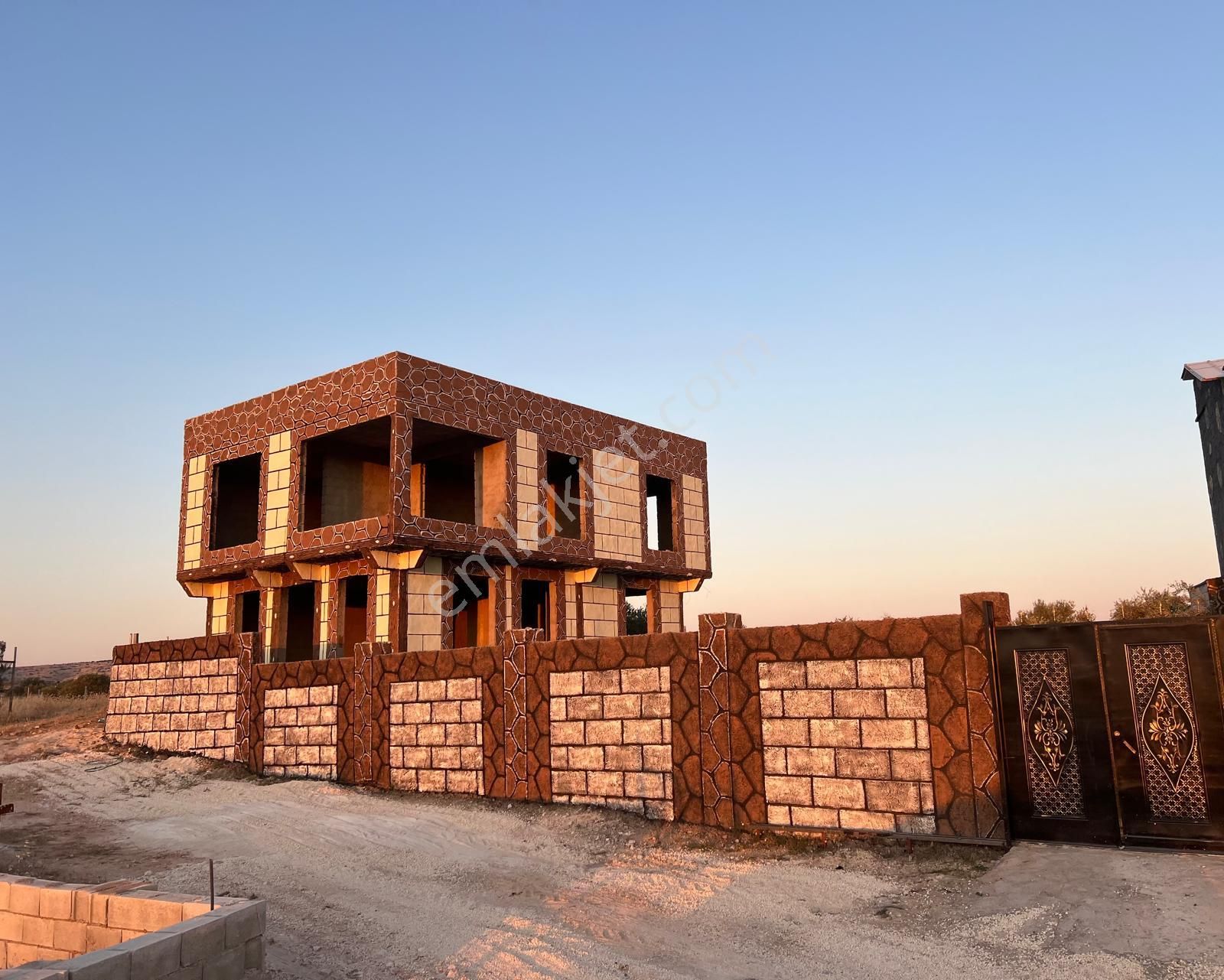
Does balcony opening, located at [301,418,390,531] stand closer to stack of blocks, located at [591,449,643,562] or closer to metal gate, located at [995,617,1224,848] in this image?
stack of blocks, located at [591,449,643,562]

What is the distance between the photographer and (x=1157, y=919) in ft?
21.0

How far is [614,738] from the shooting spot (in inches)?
442

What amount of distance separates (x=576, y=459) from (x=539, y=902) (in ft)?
52.1

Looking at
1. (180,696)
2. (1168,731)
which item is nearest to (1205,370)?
(1168,731)

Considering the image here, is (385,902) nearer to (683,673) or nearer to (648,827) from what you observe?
(648,827)

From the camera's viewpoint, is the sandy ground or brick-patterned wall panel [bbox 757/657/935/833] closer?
the sandy ground

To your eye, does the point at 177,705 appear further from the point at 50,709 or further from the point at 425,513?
the point at 50,709

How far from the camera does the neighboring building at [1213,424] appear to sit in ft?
52.5

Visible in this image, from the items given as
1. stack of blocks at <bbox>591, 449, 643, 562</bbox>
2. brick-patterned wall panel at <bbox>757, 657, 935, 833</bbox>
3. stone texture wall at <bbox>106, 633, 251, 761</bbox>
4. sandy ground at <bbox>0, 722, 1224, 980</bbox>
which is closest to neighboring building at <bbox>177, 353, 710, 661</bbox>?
stack of blocks at <bbox>591, 449, 643, 562</bbox>

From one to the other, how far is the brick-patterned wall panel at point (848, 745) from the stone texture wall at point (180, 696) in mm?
10780

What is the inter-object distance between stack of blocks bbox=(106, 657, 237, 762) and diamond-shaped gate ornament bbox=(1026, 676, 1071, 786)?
13626 millimetres

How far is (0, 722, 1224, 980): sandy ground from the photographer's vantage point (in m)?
6.32

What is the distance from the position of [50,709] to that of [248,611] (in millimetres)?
8725

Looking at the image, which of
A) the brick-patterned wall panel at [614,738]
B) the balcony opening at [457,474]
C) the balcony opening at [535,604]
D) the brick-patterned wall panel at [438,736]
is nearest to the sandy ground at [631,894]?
the brick-patterned wall panel at [614,738]
